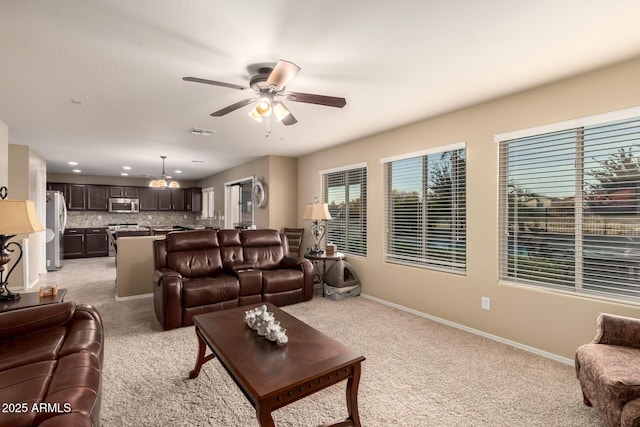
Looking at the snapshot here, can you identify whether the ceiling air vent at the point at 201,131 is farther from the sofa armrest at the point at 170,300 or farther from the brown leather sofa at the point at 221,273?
the sofa armrest at the point at 170,300

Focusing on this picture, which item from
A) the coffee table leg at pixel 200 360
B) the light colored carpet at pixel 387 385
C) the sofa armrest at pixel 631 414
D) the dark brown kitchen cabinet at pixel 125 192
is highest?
the dark brown kitchen cabinet at pixel 125 192

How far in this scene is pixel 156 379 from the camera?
235 centimetres

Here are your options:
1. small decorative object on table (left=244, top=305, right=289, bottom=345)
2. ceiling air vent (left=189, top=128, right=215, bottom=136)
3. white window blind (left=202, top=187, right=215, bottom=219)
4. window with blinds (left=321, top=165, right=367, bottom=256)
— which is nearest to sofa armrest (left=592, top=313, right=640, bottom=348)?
small decorative object on table (left=244, top=305, right=289, bottom=345)

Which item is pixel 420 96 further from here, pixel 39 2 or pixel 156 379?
pixel 156 379

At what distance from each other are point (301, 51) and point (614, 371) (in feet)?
9.15

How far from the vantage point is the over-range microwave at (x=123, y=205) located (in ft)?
30.1

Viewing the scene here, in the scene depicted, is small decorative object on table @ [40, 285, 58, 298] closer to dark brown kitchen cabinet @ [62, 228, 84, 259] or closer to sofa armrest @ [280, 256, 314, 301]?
sofa armrest @ [280, 256, 314, 301]

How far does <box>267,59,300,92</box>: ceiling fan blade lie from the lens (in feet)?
6.41

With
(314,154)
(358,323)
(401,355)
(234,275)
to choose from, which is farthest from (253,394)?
(314,154)

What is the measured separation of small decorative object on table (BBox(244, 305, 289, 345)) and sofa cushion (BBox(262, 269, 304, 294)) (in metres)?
1.82

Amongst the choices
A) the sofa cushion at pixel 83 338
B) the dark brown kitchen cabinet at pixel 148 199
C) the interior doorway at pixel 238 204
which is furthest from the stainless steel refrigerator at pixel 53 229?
the sofa cushion at pixel 83 338

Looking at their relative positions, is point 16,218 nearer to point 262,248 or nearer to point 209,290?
point 209,290

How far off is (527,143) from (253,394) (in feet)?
10.6

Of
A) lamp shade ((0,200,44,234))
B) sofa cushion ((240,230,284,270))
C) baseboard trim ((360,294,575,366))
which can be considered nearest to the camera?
lamp shade ((0,200,44,234))
